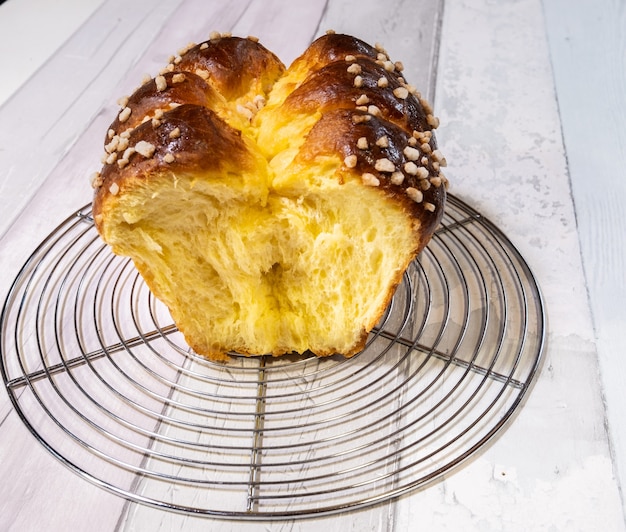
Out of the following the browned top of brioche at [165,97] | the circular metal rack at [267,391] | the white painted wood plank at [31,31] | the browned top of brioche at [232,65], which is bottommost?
the circular metal rack at [267,391]

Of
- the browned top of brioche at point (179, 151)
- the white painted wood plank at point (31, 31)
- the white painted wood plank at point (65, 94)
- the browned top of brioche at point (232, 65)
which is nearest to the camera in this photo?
the browned top of brioche at point (179, 151)

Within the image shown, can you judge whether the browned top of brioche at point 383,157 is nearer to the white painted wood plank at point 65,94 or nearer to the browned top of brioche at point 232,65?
the browned top of brioche at point 232,65

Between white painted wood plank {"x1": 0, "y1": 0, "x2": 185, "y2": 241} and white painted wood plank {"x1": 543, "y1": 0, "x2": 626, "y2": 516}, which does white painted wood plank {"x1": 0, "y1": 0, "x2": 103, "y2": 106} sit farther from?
white painted wood plank {"x1": 543, "y1": 0, "x2": 626, "y2": 516}

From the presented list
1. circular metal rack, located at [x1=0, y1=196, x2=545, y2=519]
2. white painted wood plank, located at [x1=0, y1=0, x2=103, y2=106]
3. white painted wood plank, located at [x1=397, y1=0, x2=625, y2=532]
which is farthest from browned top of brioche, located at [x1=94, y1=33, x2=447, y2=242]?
white painted wood plank, located at [x1=0, y1=0, x2=103, y2=106]

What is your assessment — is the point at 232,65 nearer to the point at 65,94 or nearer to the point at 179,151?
the point at 179,151

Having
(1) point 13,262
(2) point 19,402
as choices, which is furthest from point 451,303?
(1) point 13,262

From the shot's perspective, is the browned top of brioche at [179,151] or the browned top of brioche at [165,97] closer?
the browned top of brioche at [179,151]

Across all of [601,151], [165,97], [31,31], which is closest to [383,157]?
[165,97]

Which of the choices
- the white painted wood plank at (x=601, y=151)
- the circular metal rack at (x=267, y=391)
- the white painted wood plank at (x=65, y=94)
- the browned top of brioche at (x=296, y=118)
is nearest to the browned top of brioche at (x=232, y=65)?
the browned top of brioche at (x=296, y=118)

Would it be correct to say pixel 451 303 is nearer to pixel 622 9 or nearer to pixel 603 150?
pixel 603 150
